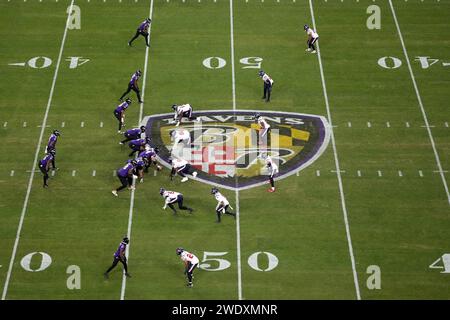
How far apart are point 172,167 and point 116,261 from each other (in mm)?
4796

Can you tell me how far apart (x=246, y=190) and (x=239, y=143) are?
8.09 feet

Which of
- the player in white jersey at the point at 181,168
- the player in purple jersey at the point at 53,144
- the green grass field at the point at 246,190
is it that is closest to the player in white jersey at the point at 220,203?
the green grass field at the point at 246,190

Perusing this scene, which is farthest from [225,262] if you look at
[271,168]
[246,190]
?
[271,168]

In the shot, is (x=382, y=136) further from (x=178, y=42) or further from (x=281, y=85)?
(x=178, y=42)

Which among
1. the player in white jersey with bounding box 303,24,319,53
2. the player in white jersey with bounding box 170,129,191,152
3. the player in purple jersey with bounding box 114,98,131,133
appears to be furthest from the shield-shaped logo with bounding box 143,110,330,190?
the player in white jersey with bounding box 303,24,319,53

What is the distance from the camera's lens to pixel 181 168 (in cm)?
3173

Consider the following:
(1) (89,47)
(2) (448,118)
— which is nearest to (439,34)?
(2) (448,118)

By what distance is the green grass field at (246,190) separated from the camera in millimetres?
28578

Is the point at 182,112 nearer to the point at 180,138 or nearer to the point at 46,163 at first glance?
the point at 180,138

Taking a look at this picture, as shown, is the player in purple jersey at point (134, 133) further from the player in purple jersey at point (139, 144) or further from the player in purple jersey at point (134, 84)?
the player in purple jersey at point (134, 84)

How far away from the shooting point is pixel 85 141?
3384cm

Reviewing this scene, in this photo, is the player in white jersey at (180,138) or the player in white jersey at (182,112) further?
the player in white jersey at (182,112)

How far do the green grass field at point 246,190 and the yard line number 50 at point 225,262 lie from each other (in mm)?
55

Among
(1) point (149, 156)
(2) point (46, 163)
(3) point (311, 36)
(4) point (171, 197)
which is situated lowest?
(4) point (171, 197)
